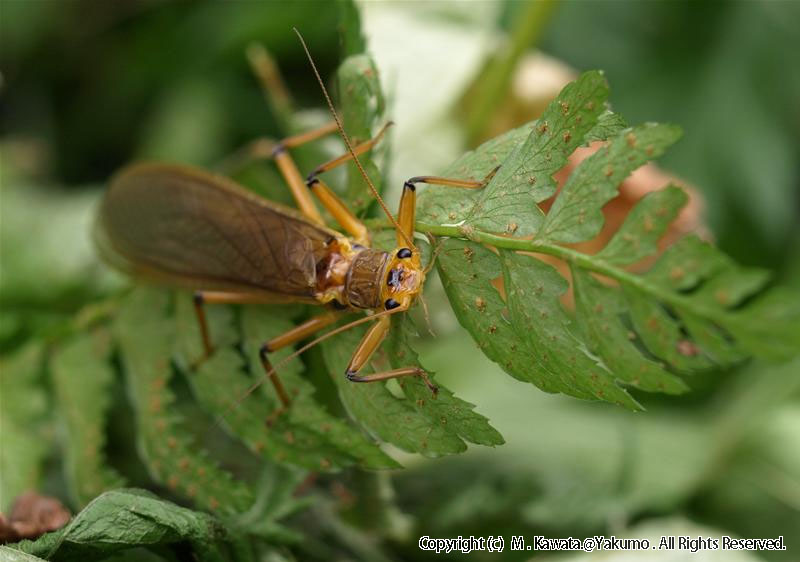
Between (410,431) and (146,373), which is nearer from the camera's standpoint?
(410,431)

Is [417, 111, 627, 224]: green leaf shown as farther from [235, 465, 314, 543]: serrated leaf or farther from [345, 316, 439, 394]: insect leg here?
[235, 465, 314, 543]: serrated leaf

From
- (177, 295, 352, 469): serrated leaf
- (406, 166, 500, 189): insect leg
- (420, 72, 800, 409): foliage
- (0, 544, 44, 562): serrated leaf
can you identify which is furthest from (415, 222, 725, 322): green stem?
(0, 544, 44, 562): serrated leaf

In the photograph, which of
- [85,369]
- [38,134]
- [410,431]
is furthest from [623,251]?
[38,134]

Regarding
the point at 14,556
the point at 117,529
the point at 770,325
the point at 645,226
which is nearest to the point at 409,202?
the point at 645,226

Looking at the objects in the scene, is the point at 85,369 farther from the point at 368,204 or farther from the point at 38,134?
the point at 38,134

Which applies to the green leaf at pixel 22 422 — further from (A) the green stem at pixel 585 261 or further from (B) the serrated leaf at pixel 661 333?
(B) the serrated leaf at pixel 661 333

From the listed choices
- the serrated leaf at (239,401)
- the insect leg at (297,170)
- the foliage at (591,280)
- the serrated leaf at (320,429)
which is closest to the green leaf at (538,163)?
the foliage at (591,280)

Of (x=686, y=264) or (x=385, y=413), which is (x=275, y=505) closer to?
(x=385, y=413)
